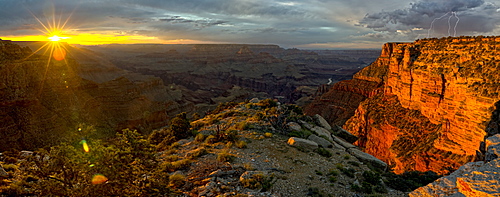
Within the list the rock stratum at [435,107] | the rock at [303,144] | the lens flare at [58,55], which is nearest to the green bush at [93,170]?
the rock at [303,144]

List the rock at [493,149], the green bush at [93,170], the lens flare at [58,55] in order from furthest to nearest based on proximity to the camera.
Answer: the lens flare at [58,55]
the rock at [493,149]
the green bush at [93,170]

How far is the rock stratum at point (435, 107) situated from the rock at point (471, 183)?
475 inches

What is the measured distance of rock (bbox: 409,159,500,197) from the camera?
22.0 feet

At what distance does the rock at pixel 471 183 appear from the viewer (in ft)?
22.0

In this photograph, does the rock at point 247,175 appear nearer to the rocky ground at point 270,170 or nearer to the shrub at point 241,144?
the rocky ground at point 270,170

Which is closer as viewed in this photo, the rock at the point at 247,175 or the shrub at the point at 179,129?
the rock at the point at 247,175

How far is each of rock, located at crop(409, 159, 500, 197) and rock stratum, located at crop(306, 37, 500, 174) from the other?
1207cm

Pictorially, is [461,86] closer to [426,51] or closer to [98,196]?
[426,51]

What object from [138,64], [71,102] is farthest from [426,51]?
[138,64]

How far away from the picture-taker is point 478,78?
22.6 meters

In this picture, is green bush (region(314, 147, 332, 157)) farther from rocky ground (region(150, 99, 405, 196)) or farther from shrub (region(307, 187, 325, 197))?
shrub (region(307, 187, 325, 197))

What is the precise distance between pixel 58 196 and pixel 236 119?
17.5m

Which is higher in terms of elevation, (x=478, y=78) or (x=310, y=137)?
(x=478, y=78)

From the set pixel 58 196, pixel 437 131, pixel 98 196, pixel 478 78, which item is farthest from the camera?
pixel 437 131
